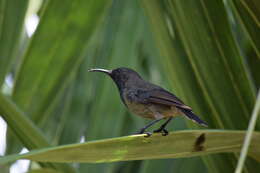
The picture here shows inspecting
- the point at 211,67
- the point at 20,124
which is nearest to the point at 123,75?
the point at 211,67

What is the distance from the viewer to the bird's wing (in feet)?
8.69

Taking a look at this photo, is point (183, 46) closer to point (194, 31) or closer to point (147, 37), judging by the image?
point (194, 31)

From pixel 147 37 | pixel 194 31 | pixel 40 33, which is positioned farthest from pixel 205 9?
pixel 147 37

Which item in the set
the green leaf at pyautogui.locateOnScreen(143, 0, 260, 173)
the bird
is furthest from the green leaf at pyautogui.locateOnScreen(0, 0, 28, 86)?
the green leaf at pyautogui.locateOnScreen(143, 0, 260, 173)

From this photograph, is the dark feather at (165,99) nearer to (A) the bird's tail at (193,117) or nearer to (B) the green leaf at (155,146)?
(A) the bird's tail at (193,117)

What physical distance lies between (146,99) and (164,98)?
0.90 feet

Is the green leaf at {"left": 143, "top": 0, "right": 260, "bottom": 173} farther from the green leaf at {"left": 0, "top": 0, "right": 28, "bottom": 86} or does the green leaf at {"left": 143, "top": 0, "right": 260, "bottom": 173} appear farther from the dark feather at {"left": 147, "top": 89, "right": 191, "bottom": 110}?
the green leaf at {"left": 0, "top": 0, "right": 28, "bottom": 86}

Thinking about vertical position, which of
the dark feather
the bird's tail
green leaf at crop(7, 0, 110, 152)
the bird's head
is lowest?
the bird's tail

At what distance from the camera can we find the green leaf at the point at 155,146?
1.51 m

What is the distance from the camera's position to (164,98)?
9.29 ft

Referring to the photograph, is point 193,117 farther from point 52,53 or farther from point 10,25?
point 10,25

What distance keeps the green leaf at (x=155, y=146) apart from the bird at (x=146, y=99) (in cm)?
72

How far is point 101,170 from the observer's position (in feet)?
10.3

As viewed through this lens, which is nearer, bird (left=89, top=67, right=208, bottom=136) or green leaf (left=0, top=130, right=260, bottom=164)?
green leaf (left=0, top=130, right=260, bottom=164)
